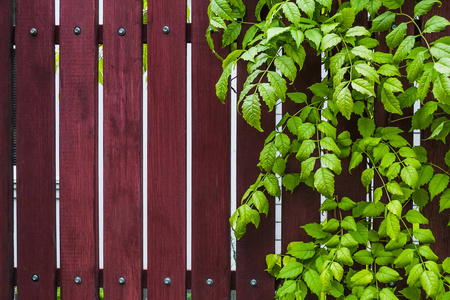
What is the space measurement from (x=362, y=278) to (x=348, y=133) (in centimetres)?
53

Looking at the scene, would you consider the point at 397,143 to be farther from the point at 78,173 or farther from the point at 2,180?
the point at 2,180

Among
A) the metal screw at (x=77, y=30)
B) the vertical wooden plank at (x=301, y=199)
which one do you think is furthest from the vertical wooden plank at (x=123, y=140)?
the vertical wooden plank at (x=301, y=199)

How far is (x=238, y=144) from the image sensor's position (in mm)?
1900

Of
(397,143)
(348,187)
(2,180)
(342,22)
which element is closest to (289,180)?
(348,187)

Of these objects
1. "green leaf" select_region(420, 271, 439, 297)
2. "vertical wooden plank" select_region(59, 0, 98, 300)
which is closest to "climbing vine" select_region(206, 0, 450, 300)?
"green leaf" select_region(420, 271, 439, 297)

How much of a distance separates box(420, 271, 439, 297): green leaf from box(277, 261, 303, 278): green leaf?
42 cm

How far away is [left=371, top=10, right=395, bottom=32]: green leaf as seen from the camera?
1.66 meters

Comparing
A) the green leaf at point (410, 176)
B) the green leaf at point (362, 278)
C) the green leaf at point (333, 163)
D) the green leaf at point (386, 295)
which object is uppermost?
the green leaf at point (333, 163)

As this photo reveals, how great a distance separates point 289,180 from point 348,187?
0.25m

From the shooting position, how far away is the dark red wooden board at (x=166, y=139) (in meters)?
1.91

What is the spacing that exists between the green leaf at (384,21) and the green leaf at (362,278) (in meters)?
0.88

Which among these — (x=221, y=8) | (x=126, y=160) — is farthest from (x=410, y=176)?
(x=126, y=160)

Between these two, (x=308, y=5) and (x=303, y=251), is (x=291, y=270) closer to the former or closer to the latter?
(x=303, y=251)

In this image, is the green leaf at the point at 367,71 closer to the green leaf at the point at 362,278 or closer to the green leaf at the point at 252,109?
the green leaf at the point at 252,109
